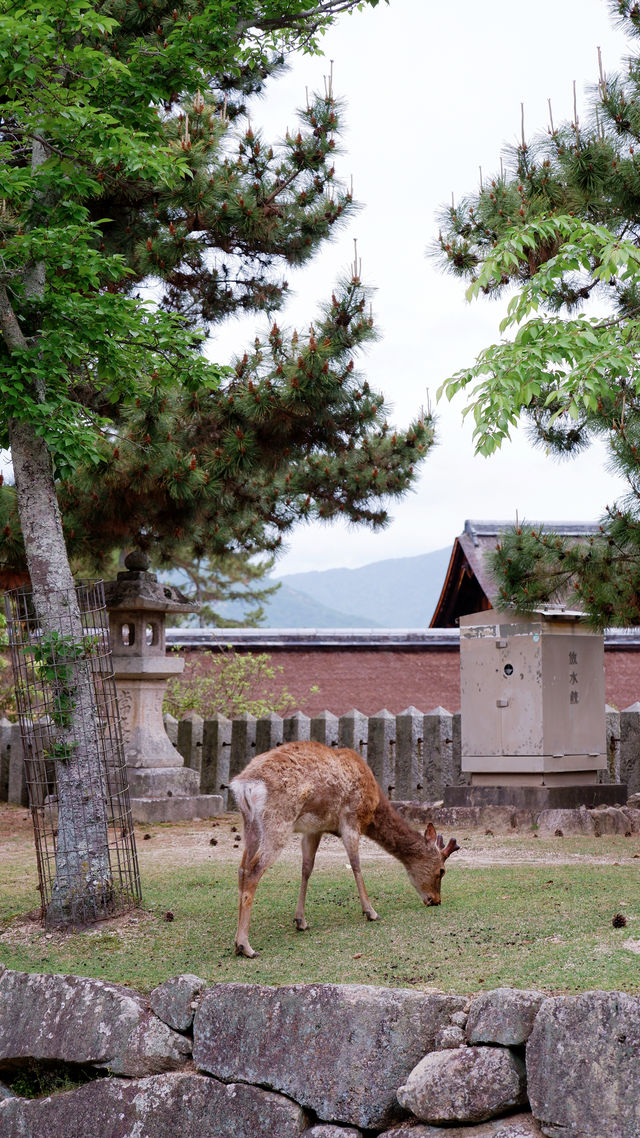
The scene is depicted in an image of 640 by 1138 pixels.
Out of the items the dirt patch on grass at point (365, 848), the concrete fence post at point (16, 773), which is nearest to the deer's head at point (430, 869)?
the dirt patch on grass at point (365, 848)

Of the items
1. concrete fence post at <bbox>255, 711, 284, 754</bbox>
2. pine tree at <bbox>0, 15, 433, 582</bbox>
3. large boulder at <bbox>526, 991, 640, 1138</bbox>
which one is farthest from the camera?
concrete fence post at <bbox>255, 711, 284, 754</bbox>

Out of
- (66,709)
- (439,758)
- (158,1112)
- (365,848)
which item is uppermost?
(66,709)

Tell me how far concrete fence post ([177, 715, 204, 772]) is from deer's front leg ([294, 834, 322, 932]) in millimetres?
7000

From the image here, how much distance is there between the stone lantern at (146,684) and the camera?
1178 cm

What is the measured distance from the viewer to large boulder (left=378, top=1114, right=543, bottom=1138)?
13.8ft

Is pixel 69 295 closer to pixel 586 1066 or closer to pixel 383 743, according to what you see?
pixel 586 1066

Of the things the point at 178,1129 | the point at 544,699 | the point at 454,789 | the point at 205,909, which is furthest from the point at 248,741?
the point at 178,1129

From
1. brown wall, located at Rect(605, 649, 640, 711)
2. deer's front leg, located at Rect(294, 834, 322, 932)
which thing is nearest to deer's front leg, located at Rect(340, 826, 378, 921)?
deer's front leg, located at Rect(294, 834, 322, 932)

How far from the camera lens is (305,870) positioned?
6.24 metres

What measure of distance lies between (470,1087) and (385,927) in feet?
5.46

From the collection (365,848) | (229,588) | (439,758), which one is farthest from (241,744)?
(229,588)

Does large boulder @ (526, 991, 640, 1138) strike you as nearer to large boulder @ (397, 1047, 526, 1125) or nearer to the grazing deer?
large boulder @ (397, 1047, 526, 1125)

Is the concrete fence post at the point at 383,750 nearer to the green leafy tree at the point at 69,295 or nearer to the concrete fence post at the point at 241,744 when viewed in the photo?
the concrete fence post at the point at 241,744

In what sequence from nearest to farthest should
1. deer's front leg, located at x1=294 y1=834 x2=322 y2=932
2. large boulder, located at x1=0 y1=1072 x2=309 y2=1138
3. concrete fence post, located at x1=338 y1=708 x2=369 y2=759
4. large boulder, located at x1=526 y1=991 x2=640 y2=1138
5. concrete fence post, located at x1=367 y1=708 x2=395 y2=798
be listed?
large boulder, located at x1=526 y1=991 x2=640 y2=1138
large boulder, located at x1=0 y1=1072 x2=309 y2=1138
deer's front leg, located at x1=294 y1=834 x2=322 y2=932
concrete fence post, located at x1=367 y1=708 x2=395 y2=798
concrete fence post, located at x1=338 y1=708 x2=369 y2=759
